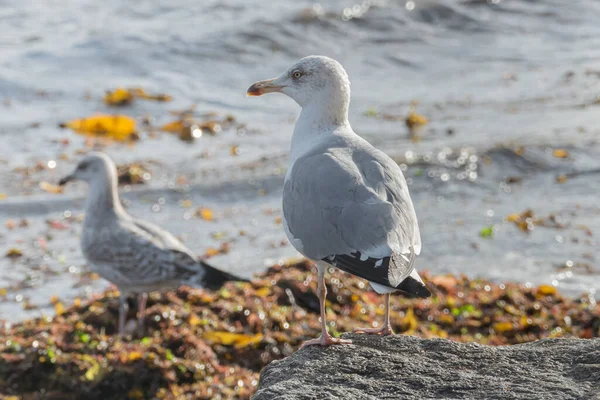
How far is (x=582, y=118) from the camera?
1323 cm

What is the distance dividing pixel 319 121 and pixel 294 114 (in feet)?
29.4

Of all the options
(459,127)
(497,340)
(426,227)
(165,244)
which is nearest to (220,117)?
(459,127)

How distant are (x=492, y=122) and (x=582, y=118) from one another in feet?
4.25

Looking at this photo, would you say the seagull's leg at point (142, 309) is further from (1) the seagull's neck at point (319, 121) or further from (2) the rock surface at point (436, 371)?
(2) the rock surface at point (436, 371)

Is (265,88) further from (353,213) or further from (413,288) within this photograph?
(413,288)

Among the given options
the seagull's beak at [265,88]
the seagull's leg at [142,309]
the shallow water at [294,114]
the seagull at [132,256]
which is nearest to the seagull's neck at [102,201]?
the seagull at [132,256]

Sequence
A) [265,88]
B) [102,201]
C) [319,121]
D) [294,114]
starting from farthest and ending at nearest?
[294,114] < [102,201] < [265,88] < [319,121]

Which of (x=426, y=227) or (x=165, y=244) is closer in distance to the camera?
(x=165, y=244)

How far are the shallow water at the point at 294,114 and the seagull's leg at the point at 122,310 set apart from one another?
0.97 meters

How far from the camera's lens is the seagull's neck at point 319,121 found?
15.5 ft

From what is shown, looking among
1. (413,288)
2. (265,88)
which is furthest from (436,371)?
(265,88)

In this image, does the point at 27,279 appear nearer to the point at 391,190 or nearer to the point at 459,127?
the point at 391,190

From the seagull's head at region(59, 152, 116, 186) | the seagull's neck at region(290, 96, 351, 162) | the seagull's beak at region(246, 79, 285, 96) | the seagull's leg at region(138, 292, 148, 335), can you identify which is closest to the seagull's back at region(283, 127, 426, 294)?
the seagull's neck at region(290, 96, 351, 162)

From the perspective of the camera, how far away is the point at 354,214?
3.92m
